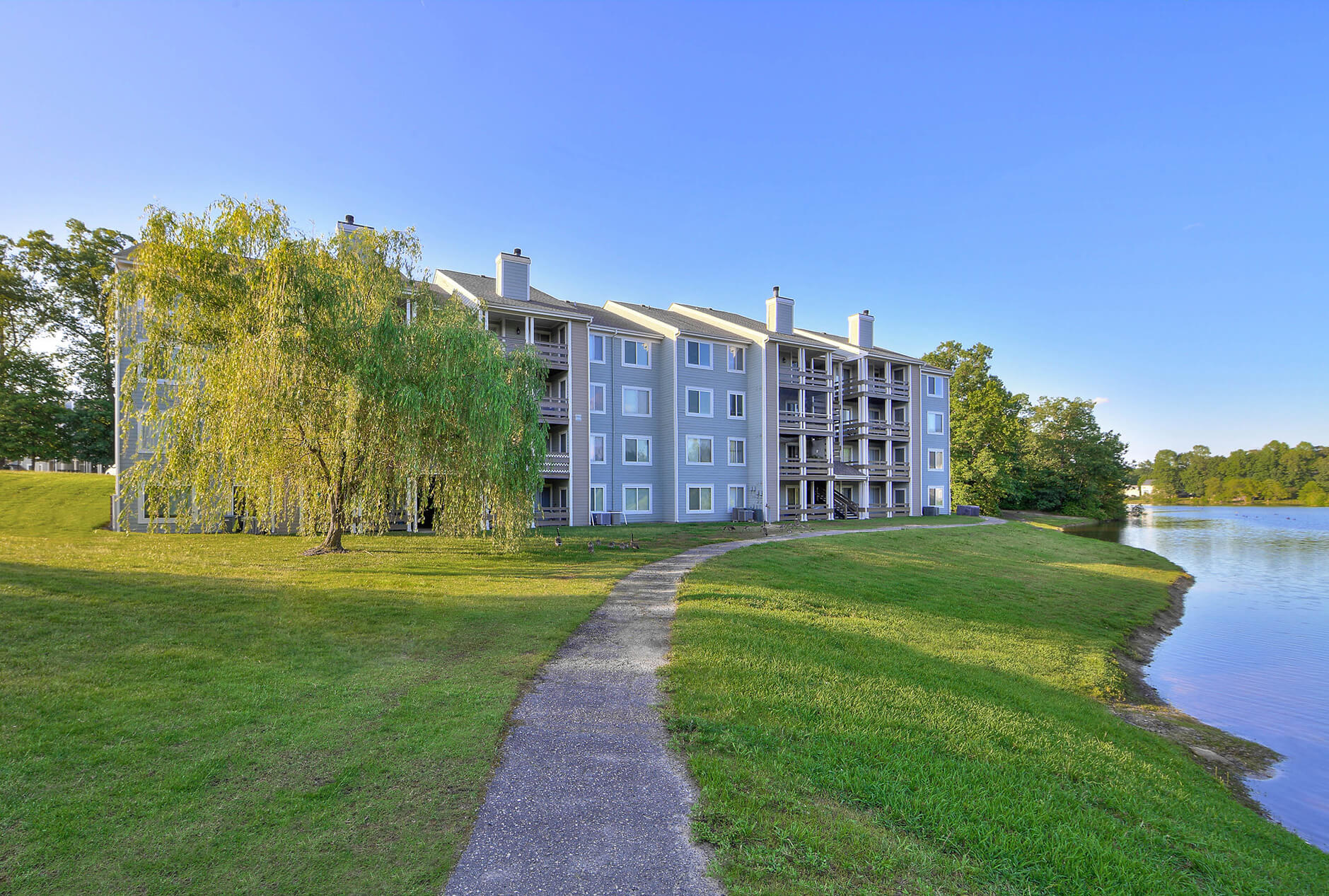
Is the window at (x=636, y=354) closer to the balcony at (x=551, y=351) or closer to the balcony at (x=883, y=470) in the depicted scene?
the balcony at (x=551, y=351)

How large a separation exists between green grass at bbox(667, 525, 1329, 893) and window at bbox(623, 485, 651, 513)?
16.2m

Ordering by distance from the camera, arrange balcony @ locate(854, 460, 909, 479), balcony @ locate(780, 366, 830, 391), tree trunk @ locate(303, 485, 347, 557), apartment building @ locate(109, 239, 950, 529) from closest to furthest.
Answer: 1. tree trunk @ locate(303, 485, 347, 557)
2. apartment building @ locate(109, 239, 950, 529)
3. balcony @ locate(780, 366, 830, 391)
4. balcony @ locate(854, 460, 909, 479)

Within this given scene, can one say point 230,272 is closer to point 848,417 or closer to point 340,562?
point 340,562

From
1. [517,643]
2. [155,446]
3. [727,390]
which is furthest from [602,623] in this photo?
[727,390]

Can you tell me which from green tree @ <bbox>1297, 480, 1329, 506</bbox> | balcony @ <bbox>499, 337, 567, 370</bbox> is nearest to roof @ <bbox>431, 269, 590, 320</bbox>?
balcony @ <bbox>499, 337, 567, 370</bbox>

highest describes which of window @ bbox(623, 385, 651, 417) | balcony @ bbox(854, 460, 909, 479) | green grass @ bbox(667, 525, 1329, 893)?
window @ bbox(623, 385, 651, 417)

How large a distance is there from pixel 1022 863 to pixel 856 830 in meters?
1.46

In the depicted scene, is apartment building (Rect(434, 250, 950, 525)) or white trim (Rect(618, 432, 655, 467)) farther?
white trim (Rect(618, 432, 655, 467))

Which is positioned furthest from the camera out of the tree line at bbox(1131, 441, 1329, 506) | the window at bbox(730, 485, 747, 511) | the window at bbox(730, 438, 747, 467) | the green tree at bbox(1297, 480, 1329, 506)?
the tree line at bbox(1131, 441, 1329, 506)

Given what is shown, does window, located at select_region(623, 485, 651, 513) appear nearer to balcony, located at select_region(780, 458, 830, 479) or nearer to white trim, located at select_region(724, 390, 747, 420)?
white trim, located at select_region(724, 390, 747, 420)

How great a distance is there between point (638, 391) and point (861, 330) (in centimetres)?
1855

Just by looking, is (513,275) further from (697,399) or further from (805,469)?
(805,469)

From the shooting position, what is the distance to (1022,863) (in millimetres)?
4875

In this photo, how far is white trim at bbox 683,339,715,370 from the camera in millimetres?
31328
